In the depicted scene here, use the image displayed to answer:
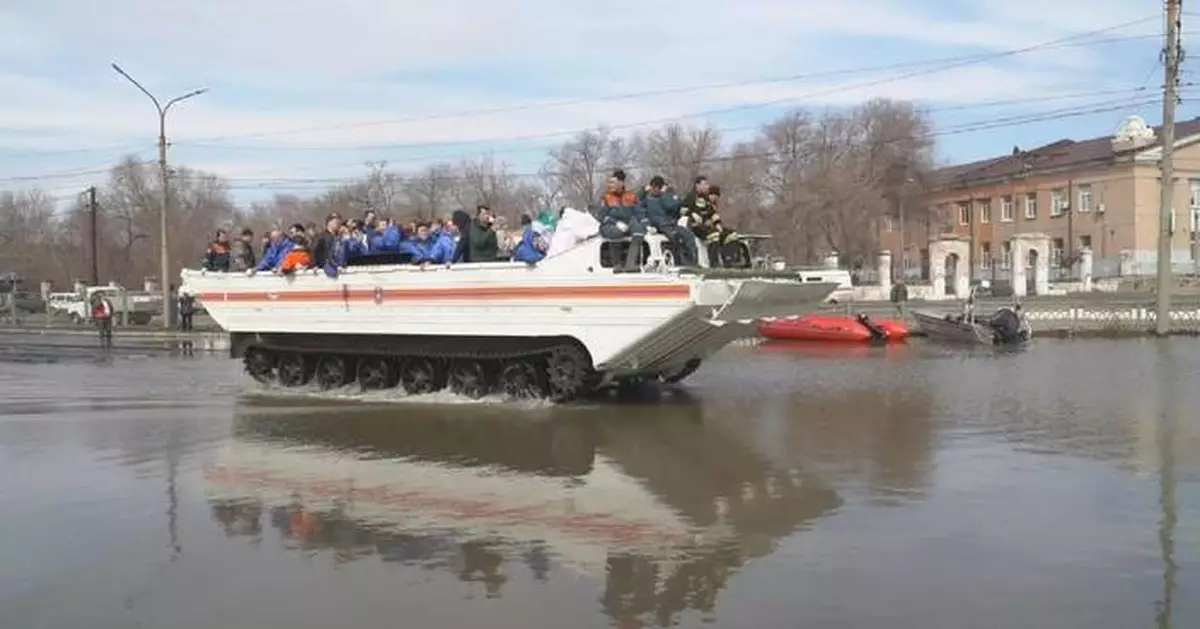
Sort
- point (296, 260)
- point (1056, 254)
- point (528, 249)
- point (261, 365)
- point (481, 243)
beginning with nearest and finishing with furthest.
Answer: point (528, 249) → point (481, 243) → point (296, 260) → point (261, 365) → point (1056, 254)

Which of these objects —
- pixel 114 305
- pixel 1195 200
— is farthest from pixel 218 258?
pixel 1195 200

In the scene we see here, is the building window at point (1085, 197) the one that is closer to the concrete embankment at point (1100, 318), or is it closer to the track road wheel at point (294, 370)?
the concrete embankment at point (1100, 318)

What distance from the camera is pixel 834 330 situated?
2861cm

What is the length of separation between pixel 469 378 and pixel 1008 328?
1607cm

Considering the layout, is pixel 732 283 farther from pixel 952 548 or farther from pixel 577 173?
pixel 577 173

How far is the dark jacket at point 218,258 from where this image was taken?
19.7 m

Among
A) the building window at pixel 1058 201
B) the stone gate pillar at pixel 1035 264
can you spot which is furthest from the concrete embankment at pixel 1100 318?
the building window at pixel 1058 201

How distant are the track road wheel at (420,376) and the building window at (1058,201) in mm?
63978

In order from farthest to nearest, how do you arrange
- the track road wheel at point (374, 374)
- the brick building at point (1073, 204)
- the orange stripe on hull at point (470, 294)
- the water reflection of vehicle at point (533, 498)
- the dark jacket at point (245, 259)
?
1. the brick building at point (1073, 204)
2. the dark jacket at point (245, 259)
3. the track road wheel at point (374, 374)
4. the orange stripe on hull at point (470, 294)
5. the water reflection of vehicle at point (533, 498)

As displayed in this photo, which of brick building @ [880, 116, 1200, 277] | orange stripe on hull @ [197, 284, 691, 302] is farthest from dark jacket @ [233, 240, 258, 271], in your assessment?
brick building @ [880, 116, 1200, 277]

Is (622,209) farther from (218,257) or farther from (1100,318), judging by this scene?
(1100,318)

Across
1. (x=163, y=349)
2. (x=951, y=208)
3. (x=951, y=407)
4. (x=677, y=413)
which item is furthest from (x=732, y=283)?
(x=951, y=208)

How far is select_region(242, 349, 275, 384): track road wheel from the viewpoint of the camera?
1884 centimetres

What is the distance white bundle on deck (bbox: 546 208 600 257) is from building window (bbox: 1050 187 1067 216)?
2525 inches
